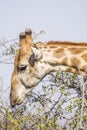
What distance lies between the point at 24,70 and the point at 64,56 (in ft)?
2.68

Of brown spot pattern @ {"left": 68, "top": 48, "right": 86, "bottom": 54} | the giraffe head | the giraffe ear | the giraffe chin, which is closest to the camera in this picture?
the giraffe ear

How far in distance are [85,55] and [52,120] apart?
149cm

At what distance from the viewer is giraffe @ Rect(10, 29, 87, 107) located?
7305mm

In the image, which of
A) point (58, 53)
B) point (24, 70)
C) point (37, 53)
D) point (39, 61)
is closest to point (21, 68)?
point (24, 70)

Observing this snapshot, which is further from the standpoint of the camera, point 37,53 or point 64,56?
point 64,56

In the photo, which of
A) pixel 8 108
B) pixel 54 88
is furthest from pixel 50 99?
pixel 8 108

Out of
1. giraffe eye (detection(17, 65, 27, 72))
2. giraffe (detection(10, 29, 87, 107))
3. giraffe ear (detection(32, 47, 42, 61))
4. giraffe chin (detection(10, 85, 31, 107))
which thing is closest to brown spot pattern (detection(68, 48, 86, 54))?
giraffe (detection(10, 29, 87, 107))

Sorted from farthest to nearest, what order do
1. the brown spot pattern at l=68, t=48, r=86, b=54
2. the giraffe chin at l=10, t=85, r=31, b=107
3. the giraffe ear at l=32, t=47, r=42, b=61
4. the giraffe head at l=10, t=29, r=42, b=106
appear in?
1. the giraffe chin at l=10, t=85, r=31, b=107
2. the brown spot pattern at l=68, t=48, r=86, b=54
3. the giraffe head at l=10, t=29, r=42, b=106
4. the giraffe ear at l=32, t=47, r=42, b=61

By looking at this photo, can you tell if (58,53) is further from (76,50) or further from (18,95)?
(18,95)

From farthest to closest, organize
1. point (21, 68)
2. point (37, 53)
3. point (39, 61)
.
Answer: point (21, 68), point (39, 61), point (37, 53)

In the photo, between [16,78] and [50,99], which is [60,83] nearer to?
[50,99]

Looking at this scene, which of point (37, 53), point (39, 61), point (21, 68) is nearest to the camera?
point (37, 53)

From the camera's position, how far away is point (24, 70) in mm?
7609

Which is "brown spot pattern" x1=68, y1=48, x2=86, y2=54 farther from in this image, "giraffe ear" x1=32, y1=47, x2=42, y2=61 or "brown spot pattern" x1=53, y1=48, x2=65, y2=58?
"giraffe ear" x1=32, y1=47, x2=42, y2=61
